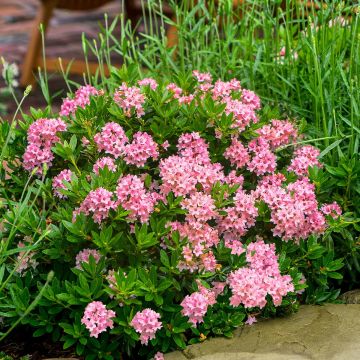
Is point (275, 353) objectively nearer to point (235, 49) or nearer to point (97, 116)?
point (97, 116)

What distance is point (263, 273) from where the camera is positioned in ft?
7.74

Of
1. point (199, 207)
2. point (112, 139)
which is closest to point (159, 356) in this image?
point (199, 207)

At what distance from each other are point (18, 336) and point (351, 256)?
1.11m

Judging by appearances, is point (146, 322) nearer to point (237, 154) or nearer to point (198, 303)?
point (198, 303)

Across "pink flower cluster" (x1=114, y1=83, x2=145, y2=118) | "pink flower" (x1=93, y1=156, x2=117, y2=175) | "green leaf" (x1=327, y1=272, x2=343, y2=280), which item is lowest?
"green leaf" (x1=327, y1=272, x2=343, y2=280)

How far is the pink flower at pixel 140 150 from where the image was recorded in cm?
243

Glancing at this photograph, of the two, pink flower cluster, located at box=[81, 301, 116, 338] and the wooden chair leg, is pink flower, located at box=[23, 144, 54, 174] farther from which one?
the wooden chair leg

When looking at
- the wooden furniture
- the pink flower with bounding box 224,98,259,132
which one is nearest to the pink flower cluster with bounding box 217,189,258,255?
the pink flower with bounding box 224,98,259,132

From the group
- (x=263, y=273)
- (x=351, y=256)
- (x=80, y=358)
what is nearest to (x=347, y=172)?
(x=351, y=256)

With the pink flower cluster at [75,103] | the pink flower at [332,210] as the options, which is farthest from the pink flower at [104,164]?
the pink flower at [332,210]

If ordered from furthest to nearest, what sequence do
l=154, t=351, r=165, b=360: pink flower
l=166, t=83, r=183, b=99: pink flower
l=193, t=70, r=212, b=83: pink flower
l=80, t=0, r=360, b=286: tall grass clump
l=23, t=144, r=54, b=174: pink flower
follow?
l=193, t=70, r=212, b=83: pink flower → l=166, t=83, r=183, b=99: pink flower → l=80, t=0, r=360, b=286: tall grass clump → l=23, t=144, r=54, b=174: pink flower → l=154, t=351, r=165, b=360: pink flower

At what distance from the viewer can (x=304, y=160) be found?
262 cm

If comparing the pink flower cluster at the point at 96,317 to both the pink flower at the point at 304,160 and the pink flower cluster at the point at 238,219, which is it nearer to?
the pink flower cluster at the point at 238,219

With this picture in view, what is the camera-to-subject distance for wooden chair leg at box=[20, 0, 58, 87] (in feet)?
18.8
